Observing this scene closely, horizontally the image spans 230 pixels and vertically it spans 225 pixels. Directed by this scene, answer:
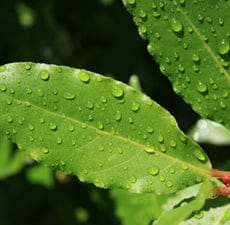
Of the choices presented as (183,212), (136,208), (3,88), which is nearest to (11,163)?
(136,208)

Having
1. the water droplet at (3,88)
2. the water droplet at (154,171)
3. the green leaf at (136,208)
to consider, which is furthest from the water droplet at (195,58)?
the green leaf at (136,208)

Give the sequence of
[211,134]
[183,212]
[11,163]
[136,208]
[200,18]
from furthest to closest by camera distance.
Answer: [11,163] → [211,134] → [136,208] → [200,18] → [183,212]

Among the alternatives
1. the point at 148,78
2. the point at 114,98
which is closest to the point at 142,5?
the point at 114,98

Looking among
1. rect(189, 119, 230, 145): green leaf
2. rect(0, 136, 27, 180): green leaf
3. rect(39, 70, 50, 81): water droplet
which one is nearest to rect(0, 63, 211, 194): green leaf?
rect(39, 70, 50, 81): water droplet

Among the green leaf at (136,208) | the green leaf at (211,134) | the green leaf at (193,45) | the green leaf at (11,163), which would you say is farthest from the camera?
the green leaf at (11,163)

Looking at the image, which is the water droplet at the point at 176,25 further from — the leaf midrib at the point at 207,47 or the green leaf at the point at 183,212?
the green leaf at the point at 183,212

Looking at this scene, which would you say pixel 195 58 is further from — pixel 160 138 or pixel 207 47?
pixel 160 138

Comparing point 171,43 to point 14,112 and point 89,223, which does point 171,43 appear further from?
point 89,223
